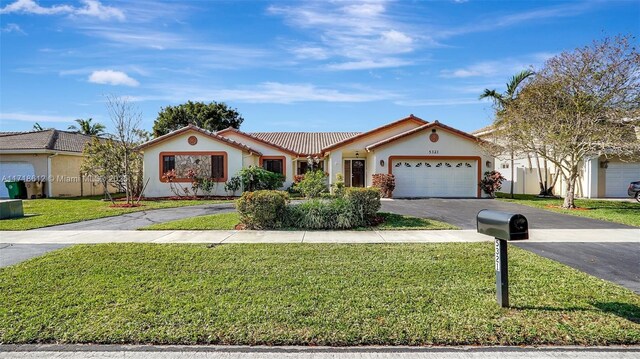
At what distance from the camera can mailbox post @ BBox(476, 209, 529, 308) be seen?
13.5 ft

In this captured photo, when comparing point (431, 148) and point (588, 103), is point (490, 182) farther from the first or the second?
point (588, 103)

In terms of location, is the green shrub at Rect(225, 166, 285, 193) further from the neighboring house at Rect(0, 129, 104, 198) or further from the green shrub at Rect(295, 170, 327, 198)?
the neighboring house at Rect(0, 129, 104, 198)

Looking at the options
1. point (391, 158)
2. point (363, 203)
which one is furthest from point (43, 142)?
point (363, 203)

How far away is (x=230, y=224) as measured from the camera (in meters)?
11.2

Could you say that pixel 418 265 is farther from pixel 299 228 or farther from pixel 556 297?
pixel 299 228

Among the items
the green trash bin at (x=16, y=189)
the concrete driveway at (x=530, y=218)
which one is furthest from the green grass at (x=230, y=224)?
the green trash bin at (x=16, y=189)

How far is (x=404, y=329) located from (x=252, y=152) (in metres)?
20.3

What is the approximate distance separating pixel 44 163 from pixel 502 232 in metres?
26.3

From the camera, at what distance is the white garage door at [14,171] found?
2241cm

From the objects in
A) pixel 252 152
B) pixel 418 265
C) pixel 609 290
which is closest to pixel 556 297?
pixel 609 290

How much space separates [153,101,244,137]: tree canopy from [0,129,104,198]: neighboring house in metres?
18.3

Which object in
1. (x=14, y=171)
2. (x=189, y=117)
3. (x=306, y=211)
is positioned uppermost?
(x=189, y=117)

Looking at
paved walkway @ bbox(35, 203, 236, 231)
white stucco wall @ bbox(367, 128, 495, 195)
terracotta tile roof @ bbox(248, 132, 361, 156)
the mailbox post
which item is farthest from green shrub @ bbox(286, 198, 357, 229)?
terracotta tile roof @ bbox(248, 132, 361, 156)

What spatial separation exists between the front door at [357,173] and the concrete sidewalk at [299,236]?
15031 millimetres
